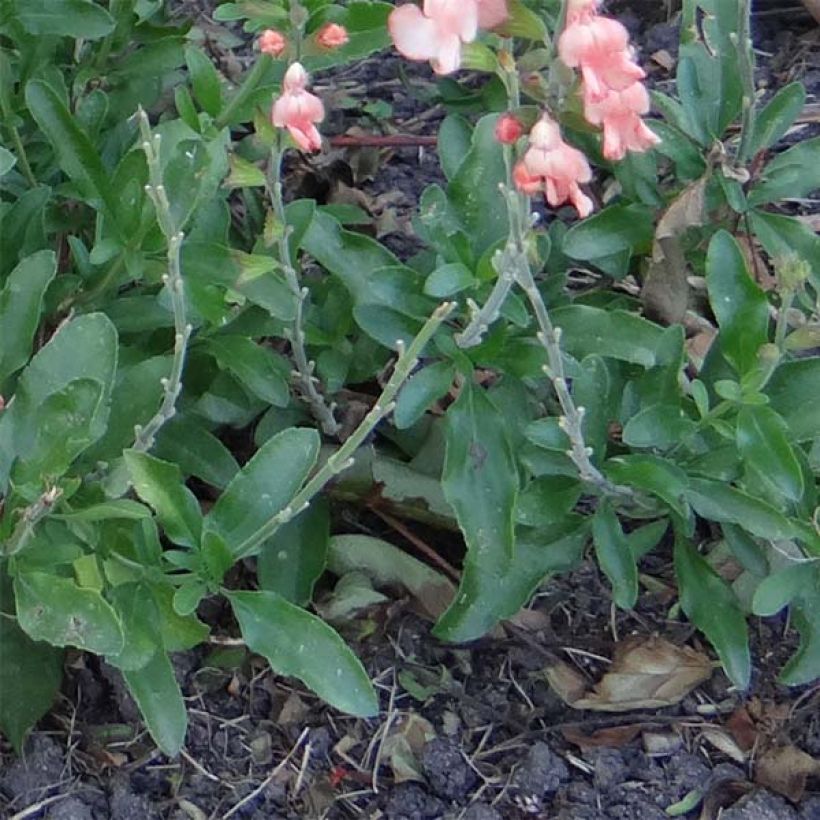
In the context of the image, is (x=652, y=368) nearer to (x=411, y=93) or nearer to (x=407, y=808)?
(x=407, y=808)

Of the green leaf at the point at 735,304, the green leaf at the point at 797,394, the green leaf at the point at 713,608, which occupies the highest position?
the green leaf at the point at 735,304

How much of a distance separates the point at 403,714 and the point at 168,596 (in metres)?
0.43

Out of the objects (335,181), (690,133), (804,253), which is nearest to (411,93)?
(335,181)

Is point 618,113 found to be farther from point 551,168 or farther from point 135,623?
point 135,623

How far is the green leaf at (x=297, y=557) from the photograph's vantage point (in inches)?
73.7

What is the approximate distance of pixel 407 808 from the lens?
5.97ft

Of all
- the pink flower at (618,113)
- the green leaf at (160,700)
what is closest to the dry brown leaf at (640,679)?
the green leaf at (160,700)

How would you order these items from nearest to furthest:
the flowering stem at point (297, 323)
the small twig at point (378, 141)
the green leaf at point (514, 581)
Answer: the flowering stem at point (297, 323) < the green leaf at point (514, 581) < the small twig at point (378, 141)

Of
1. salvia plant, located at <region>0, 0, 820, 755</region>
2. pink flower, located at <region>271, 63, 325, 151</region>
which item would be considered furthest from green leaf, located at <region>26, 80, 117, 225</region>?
pink flower, located at <region>271, 63, 325, 151</region>

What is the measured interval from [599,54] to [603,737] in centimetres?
103

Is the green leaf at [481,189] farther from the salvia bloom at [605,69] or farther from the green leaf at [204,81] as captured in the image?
the salvia bloom at [605,69]

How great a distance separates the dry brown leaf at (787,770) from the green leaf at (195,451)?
794 mm

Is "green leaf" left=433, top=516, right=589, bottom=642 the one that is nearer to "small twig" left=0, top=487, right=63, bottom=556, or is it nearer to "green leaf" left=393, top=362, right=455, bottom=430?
"green leaf" left=393, top=362, right=455, bottom=430

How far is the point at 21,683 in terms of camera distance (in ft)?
5.90
